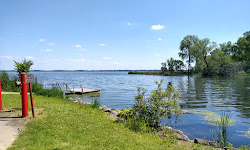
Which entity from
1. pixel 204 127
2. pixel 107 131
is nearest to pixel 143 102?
pixel 107 131

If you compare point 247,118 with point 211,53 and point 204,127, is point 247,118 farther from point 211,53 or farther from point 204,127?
point 211,53

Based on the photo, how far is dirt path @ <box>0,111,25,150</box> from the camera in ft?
16.8

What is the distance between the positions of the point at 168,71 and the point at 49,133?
3655 inches

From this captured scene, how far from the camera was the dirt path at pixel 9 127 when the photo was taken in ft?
16.8

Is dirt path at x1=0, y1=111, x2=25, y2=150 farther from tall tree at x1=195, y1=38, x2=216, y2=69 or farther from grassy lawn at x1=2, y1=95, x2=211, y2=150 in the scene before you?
tall tree at x1=195, y1=38, x2=216, y2=69

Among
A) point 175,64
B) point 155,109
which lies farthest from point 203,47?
point 155,109

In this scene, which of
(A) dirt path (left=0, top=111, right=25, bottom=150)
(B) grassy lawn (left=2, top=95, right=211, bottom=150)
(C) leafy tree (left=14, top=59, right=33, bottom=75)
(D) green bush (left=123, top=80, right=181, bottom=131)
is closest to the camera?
(B) grassy lawn (left=2, top=95, right=211, bottom=150)

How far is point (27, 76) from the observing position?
730 centimetres

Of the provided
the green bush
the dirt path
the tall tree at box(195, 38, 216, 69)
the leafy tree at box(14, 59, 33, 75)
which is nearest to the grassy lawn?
the dirt path

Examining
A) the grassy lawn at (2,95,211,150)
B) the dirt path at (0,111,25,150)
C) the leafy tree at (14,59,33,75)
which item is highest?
the leafy tree at (14,59,33,75)

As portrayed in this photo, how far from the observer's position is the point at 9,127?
6.29 m

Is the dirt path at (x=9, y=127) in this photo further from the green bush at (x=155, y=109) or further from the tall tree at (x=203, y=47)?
the tall tree at (x=203, y=47)

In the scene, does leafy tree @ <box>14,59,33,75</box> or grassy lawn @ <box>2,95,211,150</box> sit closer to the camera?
grassy lawn @ <box>2,95,211,150</box>

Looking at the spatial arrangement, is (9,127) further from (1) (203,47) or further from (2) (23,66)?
(1) (203,47)
